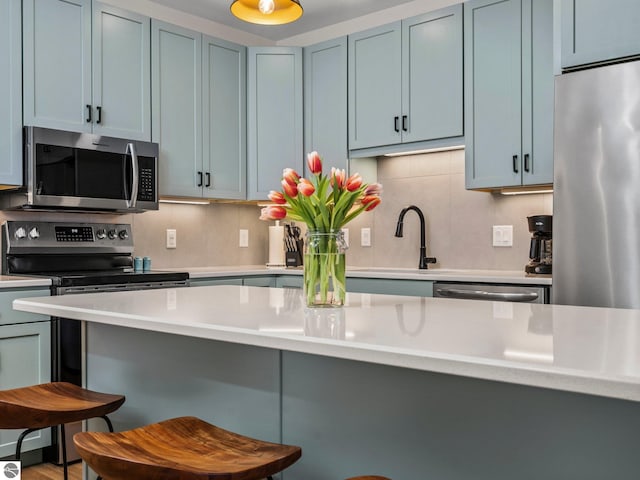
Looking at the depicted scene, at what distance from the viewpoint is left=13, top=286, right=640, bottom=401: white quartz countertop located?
89cm

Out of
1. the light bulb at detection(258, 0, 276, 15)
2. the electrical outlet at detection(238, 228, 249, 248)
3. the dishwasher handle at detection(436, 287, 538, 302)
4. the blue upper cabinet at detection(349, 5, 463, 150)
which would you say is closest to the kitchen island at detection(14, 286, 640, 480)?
the light bulb at detection(258, 0, 276, 15)

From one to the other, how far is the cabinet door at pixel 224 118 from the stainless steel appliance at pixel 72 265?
0.65 meters

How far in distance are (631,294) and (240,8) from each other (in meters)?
1.86

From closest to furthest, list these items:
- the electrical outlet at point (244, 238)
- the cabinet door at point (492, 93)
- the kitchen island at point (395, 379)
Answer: the kitchen island at point (395, 379) → the cabinet door at point (492, 93) → the electrical outlet at point (244, 238)

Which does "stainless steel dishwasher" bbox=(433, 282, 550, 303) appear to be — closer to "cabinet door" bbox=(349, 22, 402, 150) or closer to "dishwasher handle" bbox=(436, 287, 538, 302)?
"dishwasher handle" bbox=(436, 287, 538, 302)

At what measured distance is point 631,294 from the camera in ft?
8.15

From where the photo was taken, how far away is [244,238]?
4.54 meters

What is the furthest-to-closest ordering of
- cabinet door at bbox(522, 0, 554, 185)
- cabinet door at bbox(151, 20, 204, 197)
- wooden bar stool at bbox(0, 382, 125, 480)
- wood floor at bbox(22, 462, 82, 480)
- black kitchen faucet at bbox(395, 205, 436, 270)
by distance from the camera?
black kitchen faucet at bbox(395, 205, 436, 270) → cabinet door at bbox(151, 20, 204, 197) → cabinet door at bbox(522, 0, 554, 185) → wood floor at bbox(22, 462, 82, 480) → wooden bar stool at bbox(0, 382, 125, 480)

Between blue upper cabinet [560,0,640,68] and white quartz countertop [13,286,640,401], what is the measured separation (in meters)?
1.43

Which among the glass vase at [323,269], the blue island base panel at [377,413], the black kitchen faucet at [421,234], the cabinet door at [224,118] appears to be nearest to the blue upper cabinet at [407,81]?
the black kitchen faucet at [421,234]

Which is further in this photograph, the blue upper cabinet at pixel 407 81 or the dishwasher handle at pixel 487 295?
the blue upper cabinet at pixel 407 81

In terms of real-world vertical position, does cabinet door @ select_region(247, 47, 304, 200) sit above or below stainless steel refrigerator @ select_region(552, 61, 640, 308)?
above

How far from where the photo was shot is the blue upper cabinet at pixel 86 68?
10.4 ft

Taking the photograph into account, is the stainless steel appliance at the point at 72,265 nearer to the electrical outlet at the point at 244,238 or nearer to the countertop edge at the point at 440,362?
the electrical outlet at the point at 244,238
